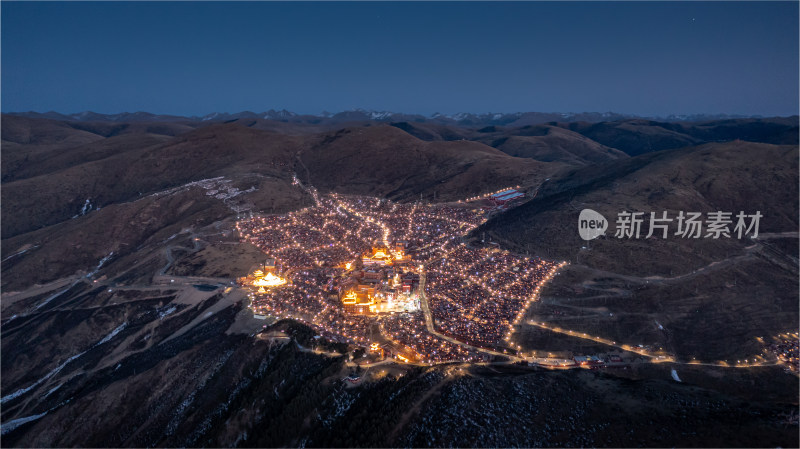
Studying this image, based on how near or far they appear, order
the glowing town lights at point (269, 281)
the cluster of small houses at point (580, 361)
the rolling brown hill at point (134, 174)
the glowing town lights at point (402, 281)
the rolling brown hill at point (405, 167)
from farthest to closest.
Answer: the rolling brown hill at point (405, 167), the rolling brown hill at point (134, 174), the glowing town lights at point (269, 281), the glowing town lights at point (402, 281), the cluster of small houses at point (580, 361)

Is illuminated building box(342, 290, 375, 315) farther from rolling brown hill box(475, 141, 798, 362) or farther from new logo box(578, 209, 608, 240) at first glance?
new logo box(578, 209, 608, 240)

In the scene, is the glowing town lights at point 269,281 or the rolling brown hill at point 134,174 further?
the rolling brown hill at point 134,174

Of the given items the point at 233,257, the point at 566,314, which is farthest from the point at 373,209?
the point at 566,314

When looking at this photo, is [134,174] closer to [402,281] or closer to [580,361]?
[402,281]

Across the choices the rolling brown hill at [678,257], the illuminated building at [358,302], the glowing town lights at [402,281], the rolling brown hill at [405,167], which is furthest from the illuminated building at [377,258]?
the rolling brown hill at [405,167]

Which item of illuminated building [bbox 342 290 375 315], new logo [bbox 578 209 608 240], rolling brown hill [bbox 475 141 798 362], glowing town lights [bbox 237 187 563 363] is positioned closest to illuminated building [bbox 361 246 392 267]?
glowing town lights [bbox 237 187 563 363]

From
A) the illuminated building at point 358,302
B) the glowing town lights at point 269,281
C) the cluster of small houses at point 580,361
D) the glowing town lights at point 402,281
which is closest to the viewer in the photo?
the cluster of small houses at point 580,361

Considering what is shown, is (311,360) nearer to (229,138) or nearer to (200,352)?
(200,352)

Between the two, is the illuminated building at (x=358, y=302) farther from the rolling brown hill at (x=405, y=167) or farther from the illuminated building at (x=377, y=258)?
the rolling brown hill at (x=405, y=167)

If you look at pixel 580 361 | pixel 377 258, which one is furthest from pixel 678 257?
pixel 377 258

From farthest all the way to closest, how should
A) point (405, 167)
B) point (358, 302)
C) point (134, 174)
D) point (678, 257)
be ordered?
point (405, 167)
point (134, 174)
point (678, 257)
point (358, 302)

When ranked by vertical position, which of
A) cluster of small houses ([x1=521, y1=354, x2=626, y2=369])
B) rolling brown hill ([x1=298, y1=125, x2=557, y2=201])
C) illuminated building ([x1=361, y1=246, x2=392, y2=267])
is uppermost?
rolling brown hill ([x1=298, y1=125, x2=557, y2=201])
